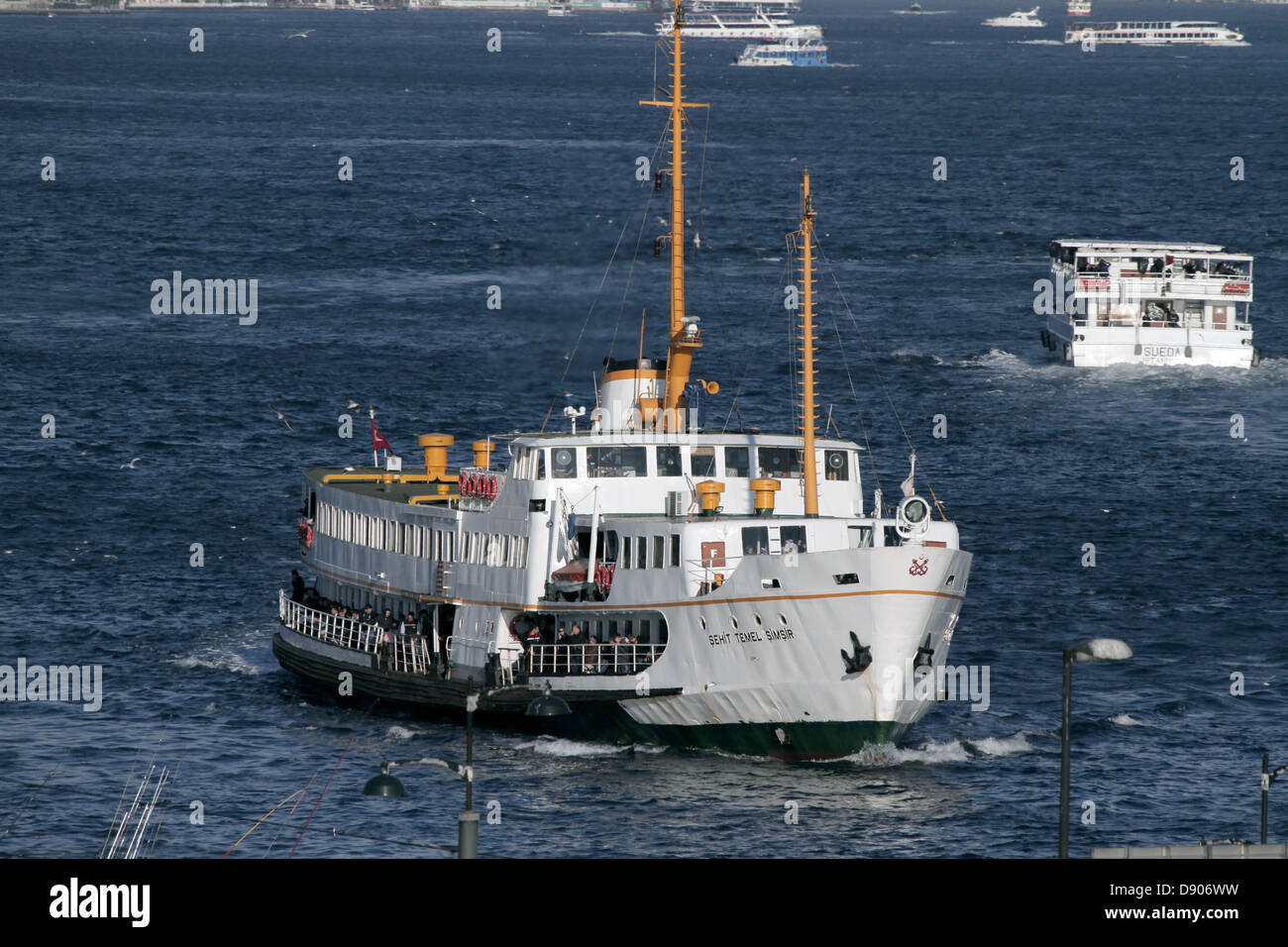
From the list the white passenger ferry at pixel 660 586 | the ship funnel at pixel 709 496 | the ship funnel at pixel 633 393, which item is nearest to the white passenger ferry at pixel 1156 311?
the white passenger ferry at pixel 660 586

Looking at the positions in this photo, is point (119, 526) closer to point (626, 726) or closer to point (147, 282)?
point (626, 726)

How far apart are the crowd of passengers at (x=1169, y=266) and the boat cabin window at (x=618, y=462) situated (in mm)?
73373

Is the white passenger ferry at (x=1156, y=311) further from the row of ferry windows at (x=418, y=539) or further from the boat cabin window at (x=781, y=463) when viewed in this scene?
the row of ferry windows at (x=418, y=539)

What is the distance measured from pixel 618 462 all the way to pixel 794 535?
674cm

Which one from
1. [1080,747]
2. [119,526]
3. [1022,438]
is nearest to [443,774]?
[1080,747]

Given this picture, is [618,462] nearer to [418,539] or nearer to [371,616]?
[418,539]

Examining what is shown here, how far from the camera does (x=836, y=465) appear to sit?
69625mm

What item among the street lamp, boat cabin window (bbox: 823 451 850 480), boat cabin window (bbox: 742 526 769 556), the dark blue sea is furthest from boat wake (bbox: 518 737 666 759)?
the street lamp

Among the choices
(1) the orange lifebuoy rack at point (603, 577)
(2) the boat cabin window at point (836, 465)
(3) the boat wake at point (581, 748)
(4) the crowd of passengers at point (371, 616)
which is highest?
(2) the boat cabin window at point (836, 465)

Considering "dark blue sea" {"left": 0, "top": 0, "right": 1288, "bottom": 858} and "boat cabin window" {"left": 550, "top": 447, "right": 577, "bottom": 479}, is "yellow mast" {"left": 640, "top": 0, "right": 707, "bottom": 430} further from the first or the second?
"dark blue sea" {"left": 0, "top": 0, "right": 1288, "bottom": 858}

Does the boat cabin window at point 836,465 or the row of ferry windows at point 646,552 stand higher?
the boat cabin window at point 836,465

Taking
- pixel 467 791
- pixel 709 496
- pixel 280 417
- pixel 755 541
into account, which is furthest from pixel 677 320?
pixel 280 417

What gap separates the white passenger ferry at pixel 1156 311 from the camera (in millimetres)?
133125

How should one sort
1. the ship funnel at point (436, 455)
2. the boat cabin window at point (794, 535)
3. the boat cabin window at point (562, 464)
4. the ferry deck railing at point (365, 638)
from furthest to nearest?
the ship funnel at point (436, 455) → the ferry deck railing at point (365, 638) → the boat cabin window at point (562, 464) → the boat cabin window at point (794, 535)
